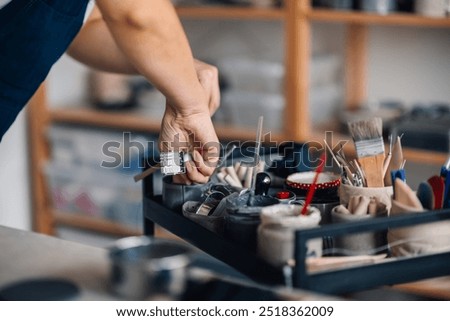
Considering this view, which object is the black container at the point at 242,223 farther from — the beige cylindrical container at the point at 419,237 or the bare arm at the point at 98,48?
the bare arm at the point at 98,48

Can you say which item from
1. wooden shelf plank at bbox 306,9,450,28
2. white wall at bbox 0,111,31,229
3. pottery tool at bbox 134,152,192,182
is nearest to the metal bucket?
pottery tool at bbox 134,152,192,182

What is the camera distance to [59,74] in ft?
11.0

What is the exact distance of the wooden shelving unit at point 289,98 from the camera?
2.64 metres

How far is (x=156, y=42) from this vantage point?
1391 mm

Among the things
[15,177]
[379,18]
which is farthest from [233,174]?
[15,177]

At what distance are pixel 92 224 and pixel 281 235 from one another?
2.30m

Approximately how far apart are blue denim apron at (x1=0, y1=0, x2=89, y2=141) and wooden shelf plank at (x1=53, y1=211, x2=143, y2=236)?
1.48 metres

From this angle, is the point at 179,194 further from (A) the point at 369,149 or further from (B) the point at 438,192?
(B) the point at 438,192

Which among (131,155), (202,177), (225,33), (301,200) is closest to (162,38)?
(202,177)

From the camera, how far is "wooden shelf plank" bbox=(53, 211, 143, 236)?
3.23 metres

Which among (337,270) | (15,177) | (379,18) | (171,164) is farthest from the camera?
(15,177)

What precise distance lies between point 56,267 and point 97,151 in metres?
2.03

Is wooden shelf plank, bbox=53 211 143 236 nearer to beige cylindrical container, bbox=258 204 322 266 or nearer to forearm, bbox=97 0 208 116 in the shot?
forearm, bbox=97 0 208 116

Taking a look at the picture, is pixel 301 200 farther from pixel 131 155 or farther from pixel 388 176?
pixel 131 155
